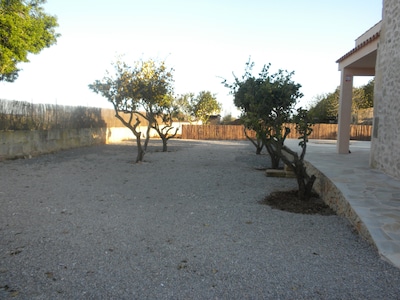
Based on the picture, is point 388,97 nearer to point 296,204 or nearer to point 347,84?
point 296,204

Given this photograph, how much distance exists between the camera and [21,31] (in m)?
14.5

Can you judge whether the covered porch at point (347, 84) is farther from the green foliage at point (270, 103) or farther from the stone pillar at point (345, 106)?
the green foliage at point (270, 103)

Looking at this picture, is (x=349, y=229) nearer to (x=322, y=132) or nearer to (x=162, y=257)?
(x=162, y=257)

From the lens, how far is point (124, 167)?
10.6m

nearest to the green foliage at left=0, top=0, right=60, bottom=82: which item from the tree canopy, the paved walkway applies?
the paved walkway

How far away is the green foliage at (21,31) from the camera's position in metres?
14.1

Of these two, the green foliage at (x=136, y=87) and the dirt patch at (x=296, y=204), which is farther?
the green foliage at (x=136, y=87)

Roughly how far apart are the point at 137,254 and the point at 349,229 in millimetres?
2857

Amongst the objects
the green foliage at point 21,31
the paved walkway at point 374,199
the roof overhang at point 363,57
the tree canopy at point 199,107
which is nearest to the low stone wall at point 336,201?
the paved walkway at point 374,199

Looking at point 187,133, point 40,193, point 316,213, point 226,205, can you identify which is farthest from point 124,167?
point 187,133

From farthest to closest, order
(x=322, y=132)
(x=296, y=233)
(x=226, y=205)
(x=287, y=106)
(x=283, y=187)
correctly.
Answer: (x=322, y=132)
(x=283, y=187)
(x=287, y=106)
(x=226, y=205)
(x=296, y=233)

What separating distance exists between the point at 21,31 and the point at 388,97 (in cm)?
1461

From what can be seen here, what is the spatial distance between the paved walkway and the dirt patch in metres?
0.46

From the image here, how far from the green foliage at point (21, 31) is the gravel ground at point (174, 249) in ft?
32.6
